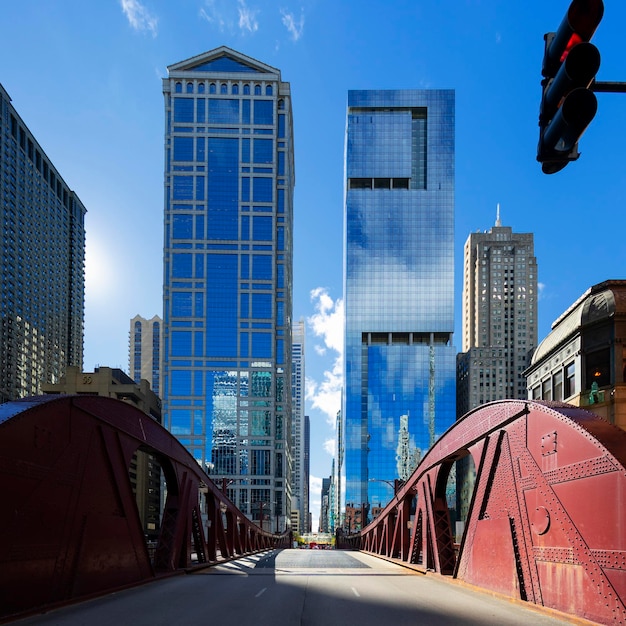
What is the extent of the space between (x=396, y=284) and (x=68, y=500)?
17135cm

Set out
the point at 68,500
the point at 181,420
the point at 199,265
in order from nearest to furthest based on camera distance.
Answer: the point at 68,500 < the point at 181,420 < the point at 199,265

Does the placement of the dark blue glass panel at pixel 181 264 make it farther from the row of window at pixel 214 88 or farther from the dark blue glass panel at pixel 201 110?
the row of window at pixel 214 88

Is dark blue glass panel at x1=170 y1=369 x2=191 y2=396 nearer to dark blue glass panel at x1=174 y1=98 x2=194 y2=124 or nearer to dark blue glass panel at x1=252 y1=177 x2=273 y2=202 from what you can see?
dark blue glass panel at x1=252 y1=177 x2=273 y2=202

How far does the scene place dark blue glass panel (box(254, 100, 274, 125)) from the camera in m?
172

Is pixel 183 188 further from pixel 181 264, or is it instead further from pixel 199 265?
pixel 199 265

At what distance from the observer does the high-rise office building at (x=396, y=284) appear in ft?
557

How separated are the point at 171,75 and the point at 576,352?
540 feet

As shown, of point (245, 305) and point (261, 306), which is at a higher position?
point (245, 305)

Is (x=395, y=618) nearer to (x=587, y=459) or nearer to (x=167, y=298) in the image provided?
(x=587, y=459)

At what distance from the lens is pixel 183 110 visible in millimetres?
170375

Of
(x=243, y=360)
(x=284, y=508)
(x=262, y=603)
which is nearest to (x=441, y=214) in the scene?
(x=243, y=360)

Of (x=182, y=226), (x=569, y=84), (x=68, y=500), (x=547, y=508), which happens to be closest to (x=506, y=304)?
(x=182, y=226)

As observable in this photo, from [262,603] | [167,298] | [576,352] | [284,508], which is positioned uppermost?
[167,298]

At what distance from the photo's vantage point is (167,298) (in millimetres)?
164375
